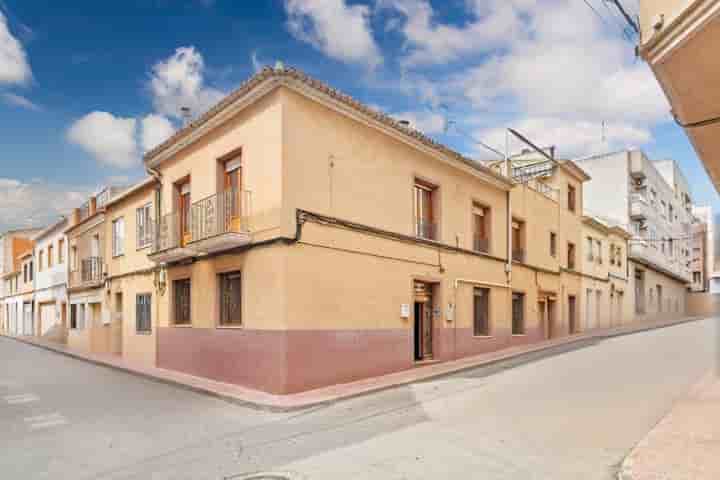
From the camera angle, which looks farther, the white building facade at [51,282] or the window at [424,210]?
the white building facade at [51,282]

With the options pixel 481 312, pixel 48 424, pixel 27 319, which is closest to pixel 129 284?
pixel 48 424

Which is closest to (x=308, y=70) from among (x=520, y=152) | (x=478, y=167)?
(x=478, y=167)

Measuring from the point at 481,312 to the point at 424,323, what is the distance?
306 cm

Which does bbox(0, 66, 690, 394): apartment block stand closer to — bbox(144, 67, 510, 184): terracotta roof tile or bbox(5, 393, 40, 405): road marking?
bbox(144, 67, 510, 184): terracotta roof tile

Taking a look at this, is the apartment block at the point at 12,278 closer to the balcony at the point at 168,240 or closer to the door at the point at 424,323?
the balcony at the point at 168,240

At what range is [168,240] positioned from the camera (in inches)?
529

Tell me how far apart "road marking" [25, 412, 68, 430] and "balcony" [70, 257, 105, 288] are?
11055mm

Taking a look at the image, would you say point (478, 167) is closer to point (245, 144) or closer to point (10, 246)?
point (245, 144)

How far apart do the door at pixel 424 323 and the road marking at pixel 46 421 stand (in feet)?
27.0

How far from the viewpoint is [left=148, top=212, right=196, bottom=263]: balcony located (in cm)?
1259

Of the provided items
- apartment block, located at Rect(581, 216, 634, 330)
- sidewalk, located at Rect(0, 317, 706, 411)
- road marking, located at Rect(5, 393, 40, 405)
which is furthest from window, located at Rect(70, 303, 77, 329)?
apartment block, located at Rect(581, 216, 634, 330)

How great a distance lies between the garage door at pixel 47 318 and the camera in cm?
2684

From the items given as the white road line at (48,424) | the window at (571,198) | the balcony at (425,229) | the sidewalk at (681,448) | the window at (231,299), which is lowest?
the white road line at (48,424)

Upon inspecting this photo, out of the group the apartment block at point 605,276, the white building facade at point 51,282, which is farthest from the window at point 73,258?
the apartment block at point 605,276
